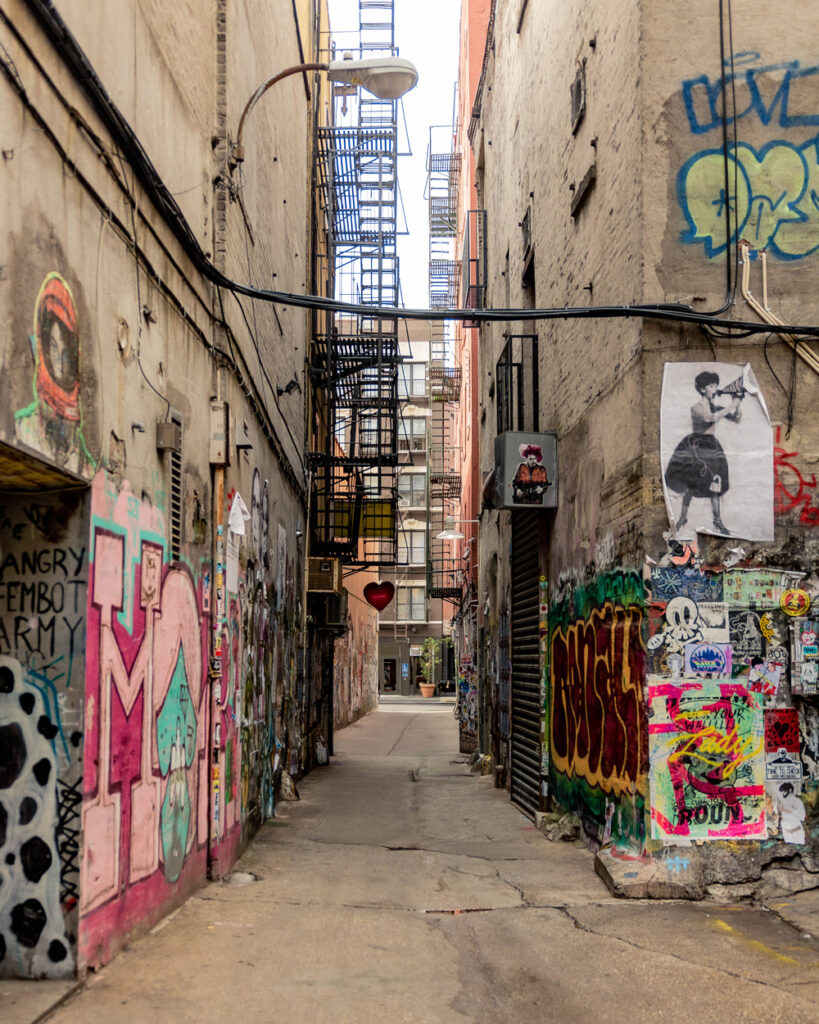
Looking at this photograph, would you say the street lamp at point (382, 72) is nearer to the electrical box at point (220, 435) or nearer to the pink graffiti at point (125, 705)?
the electrical box at point (220, 435)

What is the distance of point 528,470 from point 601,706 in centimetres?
308

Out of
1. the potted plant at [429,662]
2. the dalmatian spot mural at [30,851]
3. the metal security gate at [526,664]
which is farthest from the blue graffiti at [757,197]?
the potted plant at [429,662]

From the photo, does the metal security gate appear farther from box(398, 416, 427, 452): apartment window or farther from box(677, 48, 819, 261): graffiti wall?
box(398, 416, 427, 452): apartment window

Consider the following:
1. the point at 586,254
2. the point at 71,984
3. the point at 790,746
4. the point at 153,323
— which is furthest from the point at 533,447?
the point at 71,984

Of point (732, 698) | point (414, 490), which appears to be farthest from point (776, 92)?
point (414, 490)

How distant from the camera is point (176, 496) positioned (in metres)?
6.92

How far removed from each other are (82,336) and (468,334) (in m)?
23.3

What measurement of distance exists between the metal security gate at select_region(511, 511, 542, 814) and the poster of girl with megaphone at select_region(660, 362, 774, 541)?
4083mm

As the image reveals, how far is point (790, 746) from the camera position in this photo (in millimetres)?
7793

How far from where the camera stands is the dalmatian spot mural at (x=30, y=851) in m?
5.05

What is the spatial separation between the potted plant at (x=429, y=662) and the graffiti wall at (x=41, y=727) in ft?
183

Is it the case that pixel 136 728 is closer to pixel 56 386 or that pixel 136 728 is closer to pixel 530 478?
pixel 56 386

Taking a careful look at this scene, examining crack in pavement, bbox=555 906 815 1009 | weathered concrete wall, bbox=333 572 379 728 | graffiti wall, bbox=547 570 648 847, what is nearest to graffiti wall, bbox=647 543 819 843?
graffiti wall, bbox=547 570 648 847

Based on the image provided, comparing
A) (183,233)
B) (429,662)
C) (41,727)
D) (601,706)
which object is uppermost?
(183,233)
